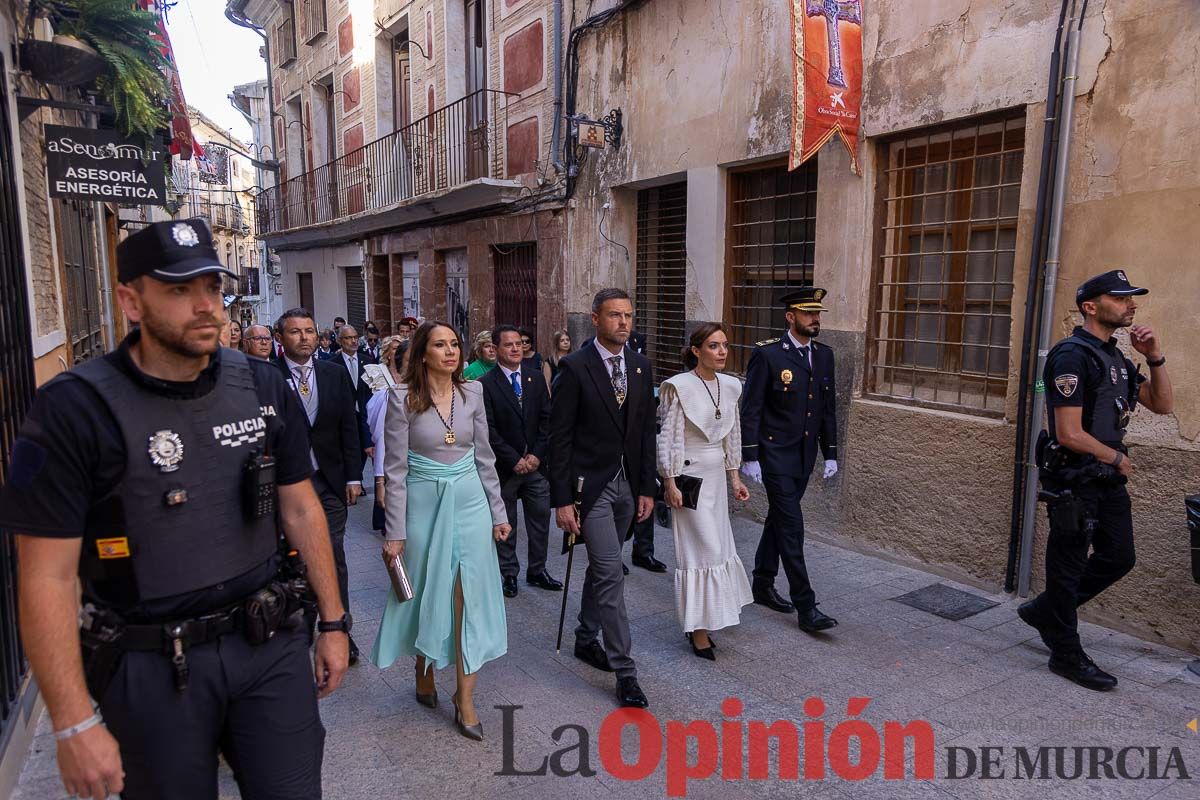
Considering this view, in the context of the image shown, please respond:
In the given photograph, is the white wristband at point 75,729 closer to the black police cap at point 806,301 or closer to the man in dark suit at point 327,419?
the man in dark suit at point 327,419

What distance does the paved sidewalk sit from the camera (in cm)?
329

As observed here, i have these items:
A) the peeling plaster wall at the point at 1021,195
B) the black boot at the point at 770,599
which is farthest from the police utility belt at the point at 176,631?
the peeling plaster wall at the point at 1021,195

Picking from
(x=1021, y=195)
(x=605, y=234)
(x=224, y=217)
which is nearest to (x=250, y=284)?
(x=224, y=217)

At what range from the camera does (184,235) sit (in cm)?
206

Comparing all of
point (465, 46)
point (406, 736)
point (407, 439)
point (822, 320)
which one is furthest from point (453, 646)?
point (465, 46)

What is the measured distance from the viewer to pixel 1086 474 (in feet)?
13.2

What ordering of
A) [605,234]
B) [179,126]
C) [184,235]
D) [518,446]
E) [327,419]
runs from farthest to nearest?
[605,234] < [179,126] < [518,446] < [327,419] < [184,235]

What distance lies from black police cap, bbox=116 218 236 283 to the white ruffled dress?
9.49ft

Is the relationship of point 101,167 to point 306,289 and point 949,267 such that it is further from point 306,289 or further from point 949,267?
point 306,289

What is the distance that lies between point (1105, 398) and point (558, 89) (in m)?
7.89

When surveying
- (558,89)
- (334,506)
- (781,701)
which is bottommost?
(781,701)

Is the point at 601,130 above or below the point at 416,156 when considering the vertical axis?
below

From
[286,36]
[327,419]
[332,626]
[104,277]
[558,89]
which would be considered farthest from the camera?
[286,36]

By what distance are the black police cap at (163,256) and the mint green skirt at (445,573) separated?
188 centimetres
